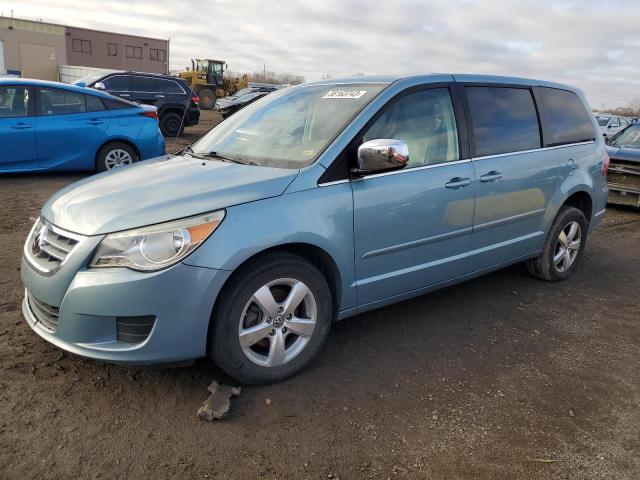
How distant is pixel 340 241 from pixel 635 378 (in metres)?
2.06

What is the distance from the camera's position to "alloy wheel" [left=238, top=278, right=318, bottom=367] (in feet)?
9.39

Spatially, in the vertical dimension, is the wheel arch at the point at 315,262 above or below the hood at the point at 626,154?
below

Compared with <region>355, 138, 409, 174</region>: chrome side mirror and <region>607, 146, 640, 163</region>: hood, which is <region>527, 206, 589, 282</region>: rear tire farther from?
<region>607, 146, 640, 163</region>: hood

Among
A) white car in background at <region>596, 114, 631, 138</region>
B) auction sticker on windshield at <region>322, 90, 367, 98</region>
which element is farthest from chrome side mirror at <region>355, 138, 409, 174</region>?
white car in background at <region>596, 114, 631, 138</region>

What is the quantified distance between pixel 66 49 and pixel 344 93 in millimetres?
58659

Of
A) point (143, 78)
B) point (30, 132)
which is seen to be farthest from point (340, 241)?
point (143, 78)

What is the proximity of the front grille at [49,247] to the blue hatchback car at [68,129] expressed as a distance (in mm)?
5388

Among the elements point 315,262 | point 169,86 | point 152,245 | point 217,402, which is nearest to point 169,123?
point 169,86

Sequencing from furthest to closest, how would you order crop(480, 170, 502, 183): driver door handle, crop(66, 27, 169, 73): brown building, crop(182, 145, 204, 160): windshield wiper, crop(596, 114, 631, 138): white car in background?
crop(66, 27, 169, 73): brown building
crop(596, 114, 631, 138): white car in background
crop(480, 170, 502, 183): driver door handle
crop(182, 145, 204, 160): windshield wiper

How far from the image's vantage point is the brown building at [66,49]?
5019cm

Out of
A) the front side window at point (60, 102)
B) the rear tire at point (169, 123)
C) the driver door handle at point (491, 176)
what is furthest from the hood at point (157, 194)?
the rear tire at point (169, 123)

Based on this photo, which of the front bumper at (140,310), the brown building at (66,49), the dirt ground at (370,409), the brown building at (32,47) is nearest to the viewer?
the dirt ground at (370,409)

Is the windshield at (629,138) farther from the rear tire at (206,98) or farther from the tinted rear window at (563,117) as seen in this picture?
the rear tire at (206,98)

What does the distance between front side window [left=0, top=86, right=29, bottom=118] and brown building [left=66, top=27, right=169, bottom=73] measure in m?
51.8
